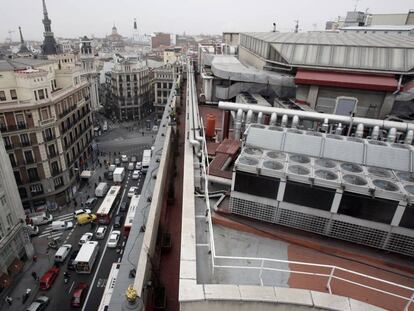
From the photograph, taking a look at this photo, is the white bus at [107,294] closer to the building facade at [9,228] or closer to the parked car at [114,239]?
the parked car at [114,239]

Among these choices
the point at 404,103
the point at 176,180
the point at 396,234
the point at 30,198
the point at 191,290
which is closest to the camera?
the point at 191,290

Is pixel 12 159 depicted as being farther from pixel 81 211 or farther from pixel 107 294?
pixel 107 294

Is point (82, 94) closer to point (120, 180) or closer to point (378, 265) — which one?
point (120, 180)

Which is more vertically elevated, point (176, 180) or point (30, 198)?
point (176, 180)

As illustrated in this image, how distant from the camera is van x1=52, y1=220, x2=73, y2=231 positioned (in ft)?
121

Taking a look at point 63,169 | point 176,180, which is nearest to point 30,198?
point 63,169

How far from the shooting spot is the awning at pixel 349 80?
17.4 meters

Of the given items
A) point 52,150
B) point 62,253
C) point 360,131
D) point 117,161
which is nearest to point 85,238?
point 62,253

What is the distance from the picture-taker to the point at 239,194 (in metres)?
8.67

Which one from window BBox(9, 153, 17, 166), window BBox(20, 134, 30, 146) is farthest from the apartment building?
window BBox(9, 153, 17, 166)

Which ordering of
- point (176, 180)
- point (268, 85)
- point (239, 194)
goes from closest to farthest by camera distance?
point (239, 194)
point (176, 180)
point (268, 85)

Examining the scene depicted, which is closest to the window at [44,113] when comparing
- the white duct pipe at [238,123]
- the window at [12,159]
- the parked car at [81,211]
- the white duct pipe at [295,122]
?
the window at [12,159]

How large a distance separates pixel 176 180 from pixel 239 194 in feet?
23.3

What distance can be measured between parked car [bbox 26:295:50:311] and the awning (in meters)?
30.1
